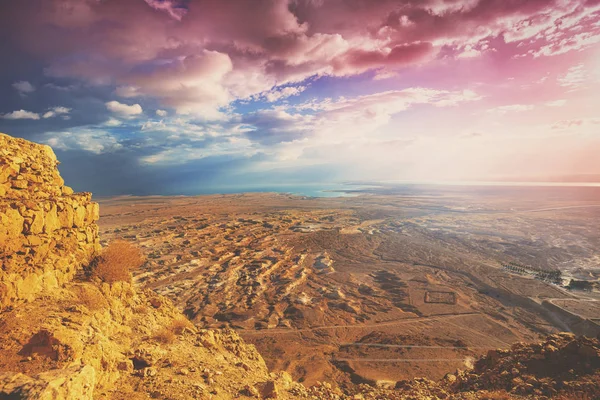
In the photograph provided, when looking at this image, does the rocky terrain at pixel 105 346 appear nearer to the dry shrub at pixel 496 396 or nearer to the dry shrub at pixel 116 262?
the dry shrub at pixel 496 396

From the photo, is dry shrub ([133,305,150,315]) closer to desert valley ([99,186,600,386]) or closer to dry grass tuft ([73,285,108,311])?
dry grass tuft ([73,285,108,311])

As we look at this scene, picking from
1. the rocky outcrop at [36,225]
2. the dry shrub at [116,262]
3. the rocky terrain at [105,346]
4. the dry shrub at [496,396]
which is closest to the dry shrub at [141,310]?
the rocky terrain at [105,346]

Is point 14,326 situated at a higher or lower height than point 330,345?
higher

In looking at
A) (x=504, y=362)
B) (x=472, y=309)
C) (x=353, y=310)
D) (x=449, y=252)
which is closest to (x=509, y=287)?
(x=472, y=309)

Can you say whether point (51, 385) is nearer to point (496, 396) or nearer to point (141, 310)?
point (141, 310)

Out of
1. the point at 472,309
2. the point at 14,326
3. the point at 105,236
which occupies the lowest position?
the point at 472,309

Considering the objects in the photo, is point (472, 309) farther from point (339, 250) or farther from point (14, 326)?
point (14, 326)
